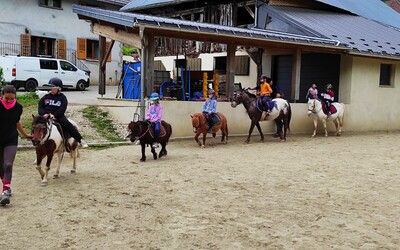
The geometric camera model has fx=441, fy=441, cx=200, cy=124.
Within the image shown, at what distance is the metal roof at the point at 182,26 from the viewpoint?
11.1m

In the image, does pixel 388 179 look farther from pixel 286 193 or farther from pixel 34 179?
pixel 34 179

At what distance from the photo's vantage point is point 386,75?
1761cm

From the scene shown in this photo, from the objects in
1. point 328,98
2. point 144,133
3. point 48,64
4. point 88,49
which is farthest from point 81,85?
point 144,133

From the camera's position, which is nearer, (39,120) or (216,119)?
(39,120)

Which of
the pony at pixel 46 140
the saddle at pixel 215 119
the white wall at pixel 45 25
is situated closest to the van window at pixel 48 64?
the white wall at pixel 45 25

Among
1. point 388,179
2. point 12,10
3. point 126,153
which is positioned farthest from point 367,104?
point 12,10

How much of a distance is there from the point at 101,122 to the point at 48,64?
38.0 ft

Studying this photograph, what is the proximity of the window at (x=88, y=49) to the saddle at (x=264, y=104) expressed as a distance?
18.9 meters

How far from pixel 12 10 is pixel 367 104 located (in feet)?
69.6

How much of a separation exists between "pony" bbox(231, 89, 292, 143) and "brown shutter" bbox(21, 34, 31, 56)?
18.8 m

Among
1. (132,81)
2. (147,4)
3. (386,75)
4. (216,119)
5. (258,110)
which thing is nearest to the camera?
(216,119)

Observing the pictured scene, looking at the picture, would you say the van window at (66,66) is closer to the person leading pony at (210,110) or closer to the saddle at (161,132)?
the person leading pony at (210,110)

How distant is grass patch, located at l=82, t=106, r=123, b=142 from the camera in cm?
1227

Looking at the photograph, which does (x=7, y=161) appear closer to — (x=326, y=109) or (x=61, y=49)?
(x=326, y=109)
